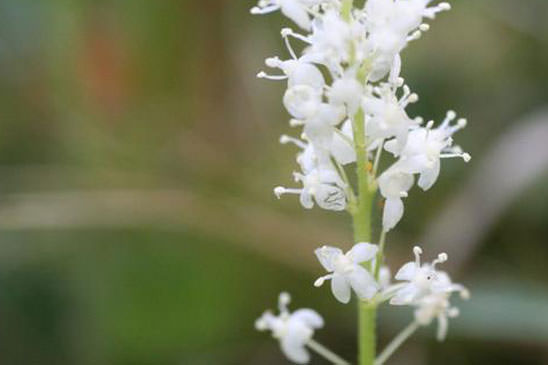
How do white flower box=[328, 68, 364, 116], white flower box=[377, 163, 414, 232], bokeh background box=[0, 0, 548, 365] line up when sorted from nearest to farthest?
white flower box=[328, 68, 364, 116], white flower box=[377, 163, 414, 232], bokeh background box=[0, 0, 548, 365]

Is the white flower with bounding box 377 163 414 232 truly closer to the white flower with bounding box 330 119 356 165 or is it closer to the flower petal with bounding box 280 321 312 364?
the white flower with bounding box 330 119 356 165

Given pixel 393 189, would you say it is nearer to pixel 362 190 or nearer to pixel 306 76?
pixel 362 190

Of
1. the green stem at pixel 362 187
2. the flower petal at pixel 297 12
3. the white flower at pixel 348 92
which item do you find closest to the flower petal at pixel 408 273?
the green stem at pixel 362 187

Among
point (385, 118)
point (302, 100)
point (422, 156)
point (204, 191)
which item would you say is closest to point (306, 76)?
point (302, 100)

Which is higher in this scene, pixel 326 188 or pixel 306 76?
pixel 306 76

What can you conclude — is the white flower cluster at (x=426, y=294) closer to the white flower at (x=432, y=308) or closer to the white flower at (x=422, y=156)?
the white flower at (x=432, y=308)

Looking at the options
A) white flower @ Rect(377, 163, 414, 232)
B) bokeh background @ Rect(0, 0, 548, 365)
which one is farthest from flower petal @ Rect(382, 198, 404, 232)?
bokeh background @ Rect(0, 0, 548, 365)
